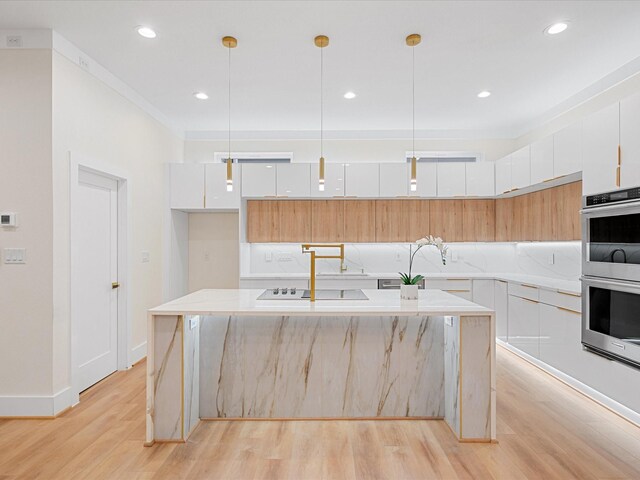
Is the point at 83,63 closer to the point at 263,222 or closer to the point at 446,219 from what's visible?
the point at 263,222

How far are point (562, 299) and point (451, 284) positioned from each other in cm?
157

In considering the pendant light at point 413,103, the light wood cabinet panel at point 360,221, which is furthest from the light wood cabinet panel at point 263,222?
the pendant light at point 413,103

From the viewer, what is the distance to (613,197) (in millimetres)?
2818

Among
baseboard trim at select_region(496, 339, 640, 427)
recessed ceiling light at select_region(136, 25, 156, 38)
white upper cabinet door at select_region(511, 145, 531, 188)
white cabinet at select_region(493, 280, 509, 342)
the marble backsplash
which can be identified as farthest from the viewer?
the marble backsplash

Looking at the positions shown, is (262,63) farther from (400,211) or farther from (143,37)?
(400,211)

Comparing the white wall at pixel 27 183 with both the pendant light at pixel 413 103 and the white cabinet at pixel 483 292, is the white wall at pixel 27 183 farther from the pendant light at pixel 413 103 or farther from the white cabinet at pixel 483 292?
the white cabinet at pixel 483 292

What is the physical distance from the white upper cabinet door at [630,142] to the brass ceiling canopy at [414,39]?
63.4 inches

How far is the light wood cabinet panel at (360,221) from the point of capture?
5477mm

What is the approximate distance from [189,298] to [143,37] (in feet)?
6.88

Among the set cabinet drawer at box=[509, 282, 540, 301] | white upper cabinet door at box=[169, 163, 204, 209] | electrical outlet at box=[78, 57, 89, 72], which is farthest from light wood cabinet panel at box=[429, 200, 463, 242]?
electrical outlet at box=[78, 57, 89, 72]

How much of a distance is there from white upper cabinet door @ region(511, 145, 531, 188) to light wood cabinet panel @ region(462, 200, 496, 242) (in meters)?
0.67

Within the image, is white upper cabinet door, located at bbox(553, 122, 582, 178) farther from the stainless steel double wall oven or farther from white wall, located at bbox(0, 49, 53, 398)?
white wall, located at bbox(0, 49, 53, 398)

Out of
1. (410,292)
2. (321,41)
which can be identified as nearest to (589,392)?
(410,292)

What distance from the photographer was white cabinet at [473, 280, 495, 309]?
5.07 m
